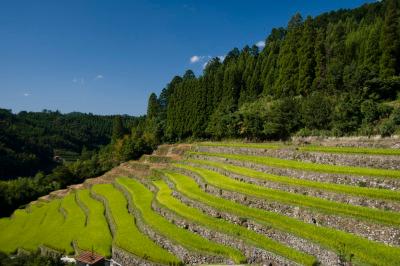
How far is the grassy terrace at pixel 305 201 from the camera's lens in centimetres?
1493

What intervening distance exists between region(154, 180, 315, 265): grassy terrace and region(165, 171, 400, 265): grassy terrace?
0.75 m

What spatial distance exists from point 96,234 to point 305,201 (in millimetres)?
15099

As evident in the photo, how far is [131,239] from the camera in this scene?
850 inches

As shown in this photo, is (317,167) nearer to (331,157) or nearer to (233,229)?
(331,157)

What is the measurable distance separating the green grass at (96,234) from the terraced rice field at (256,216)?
86mm

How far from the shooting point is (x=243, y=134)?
45.3m

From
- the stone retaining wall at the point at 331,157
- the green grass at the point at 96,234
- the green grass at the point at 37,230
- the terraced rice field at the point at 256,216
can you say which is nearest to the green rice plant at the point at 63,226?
the green grass at the point at 37,230

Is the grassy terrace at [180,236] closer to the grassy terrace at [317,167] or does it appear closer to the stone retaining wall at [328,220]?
the stone retaining wall at [328,220]

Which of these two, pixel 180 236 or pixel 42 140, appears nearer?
pixel 180 236

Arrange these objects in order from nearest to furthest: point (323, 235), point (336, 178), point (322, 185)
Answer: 1. point (323, 235)
2. point (322, 185)
3. point (336, 178)

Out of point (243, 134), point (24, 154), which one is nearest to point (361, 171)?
point (243, 134)

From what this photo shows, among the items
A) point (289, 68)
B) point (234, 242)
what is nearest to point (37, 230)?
point (234, 242)

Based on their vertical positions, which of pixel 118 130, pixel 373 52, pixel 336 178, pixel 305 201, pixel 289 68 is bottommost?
pixel 305 201

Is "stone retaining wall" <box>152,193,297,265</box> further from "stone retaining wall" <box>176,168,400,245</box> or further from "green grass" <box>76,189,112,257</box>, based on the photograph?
"green grass" <box>76,189,112,257</box>
